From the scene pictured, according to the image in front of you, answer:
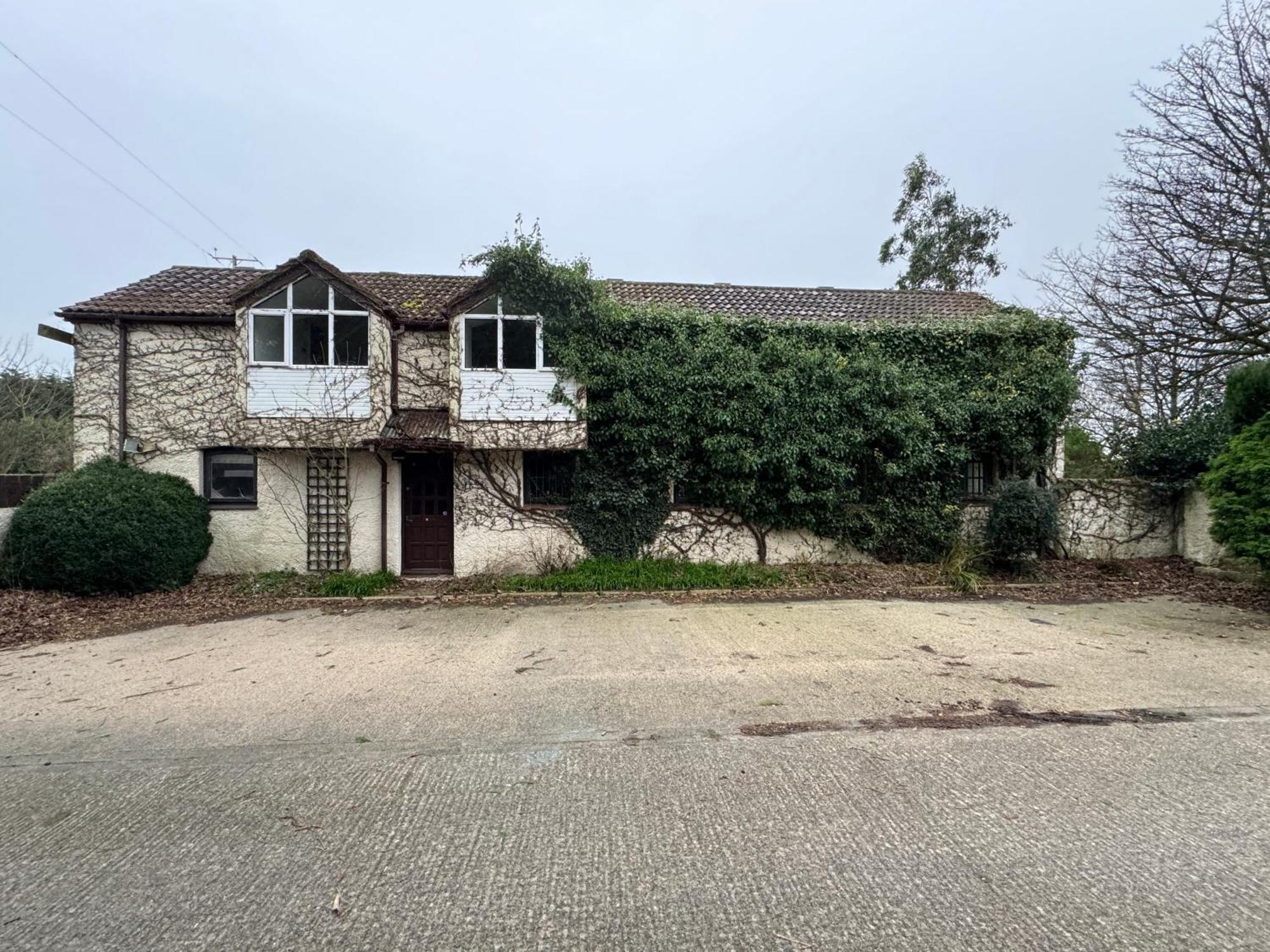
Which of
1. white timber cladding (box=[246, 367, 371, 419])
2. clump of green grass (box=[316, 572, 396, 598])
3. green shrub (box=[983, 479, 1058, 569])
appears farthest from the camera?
white timber cladding (box=[246, 367, 371, 419])

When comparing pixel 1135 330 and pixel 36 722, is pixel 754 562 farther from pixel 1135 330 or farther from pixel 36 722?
pixel 36 722

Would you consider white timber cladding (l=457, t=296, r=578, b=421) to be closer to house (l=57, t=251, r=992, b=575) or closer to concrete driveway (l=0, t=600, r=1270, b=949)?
house (l=57, t=251, r=992, b=575)

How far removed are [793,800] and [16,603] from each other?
1080 cm

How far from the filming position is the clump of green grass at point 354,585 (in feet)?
31.2

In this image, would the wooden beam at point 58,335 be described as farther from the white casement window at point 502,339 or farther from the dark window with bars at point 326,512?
the white casement window at point 502,339

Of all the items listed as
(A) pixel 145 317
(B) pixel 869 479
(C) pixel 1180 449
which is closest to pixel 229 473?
(A) pixel 145 317

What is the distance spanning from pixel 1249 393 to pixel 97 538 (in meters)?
17.7

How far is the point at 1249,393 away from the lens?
29.1ft

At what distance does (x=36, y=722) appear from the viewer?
455 centimetres

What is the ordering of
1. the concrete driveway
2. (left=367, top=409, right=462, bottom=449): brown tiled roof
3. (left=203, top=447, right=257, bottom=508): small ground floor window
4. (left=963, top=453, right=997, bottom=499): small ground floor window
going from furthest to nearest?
(left=963, top=453, right=997, bottom=499): small ground floor window
(left=203, top=447, right=257, bottom=508): small ground floor window
(left=367, top=409, right=462, bottom=449): brown tiled roof
the concrete driveway

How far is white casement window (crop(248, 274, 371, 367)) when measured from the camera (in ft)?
34.2

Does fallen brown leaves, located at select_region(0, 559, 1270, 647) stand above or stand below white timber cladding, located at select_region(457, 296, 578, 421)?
below

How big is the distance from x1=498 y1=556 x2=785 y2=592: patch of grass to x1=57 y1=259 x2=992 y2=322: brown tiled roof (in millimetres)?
5137

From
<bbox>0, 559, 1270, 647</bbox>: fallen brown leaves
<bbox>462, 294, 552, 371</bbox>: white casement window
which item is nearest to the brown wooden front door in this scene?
<bbox>0, 559, 1270, 647</bbox>: fallen brown leaves
